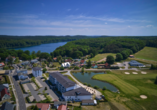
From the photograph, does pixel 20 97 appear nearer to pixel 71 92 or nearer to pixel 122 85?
pixel 71 92

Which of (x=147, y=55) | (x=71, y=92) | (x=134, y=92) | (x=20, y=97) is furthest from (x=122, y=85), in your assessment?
(x=147, y=55)

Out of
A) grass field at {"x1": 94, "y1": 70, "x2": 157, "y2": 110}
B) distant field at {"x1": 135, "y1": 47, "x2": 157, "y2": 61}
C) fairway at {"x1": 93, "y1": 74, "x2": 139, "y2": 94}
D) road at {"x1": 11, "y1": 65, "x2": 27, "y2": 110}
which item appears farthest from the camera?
distant field at {"x1": 135, "y1": 47, "x2": 157, "y2": 61}

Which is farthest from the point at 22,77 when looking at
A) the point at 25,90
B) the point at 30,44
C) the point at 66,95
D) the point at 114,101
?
the point at 30,44

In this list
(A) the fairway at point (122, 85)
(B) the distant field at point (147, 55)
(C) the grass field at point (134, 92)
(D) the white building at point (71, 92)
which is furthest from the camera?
(B) the distant field at point (147, 55)

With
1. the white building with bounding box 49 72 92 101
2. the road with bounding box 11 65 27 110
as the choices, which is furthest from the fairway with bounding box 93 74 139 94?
the road with bounding box 11 65 27 110

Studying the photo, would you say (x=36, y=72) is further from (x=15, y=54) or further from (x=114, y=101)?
(x=15, y=54)

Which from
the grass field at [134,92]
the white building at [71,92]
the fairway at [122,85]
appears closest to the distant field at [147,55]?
the grass field at [134,92]

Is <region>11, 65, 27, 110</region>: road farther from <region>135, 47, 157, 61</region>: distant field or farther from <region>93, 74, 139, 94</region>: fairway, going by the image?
<region>135, 47, 157, 61</region>: distant field

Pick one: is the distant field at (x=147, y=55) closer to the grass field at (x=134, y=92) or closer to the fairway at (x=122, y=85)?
the grass field at (x=134, y=92)

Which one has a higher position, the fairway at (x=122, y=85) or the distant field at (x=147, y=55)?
the distant field at (x=147, y=55)

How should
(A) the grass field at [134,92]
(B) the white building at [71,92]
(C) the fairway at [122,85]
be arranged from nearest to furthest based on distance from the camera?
(A) the grass field at [134,92] < (B) the white building at [71,92] < (C) the fairway at [122,85]

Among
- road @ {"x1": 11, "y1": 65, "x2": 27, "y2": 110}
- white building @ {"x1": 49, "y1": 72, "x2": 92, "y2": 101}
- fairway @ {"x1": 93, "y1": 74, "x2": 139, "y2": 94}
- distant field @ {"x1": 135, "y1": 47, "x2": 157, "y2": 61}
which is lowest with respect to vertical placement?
road @ {"x1": 11, "y1": 65, "x2": 27, "y2": 110}
